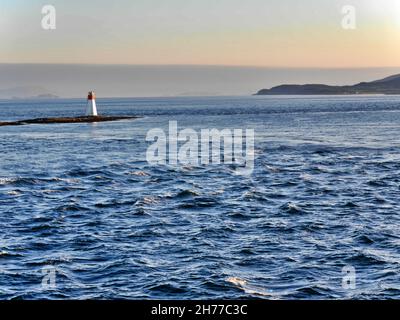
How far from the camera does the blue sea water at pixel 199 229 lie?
56.7 feet

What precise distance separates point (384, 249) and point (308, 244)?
259cm

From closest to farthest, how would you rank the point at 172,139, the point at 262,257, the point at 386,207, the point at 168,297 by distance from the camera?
the point at 168,297
the point at 262,257
the point at 386,207
the point at 172,139

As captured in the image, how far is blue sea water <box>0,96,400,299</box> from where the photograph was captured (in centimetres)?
1730

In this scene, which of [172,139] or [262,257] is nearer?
[262,257]

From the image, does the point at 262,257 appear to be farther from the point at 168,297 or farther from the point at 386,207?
the point at 386,207

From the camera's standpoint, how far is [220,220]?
26406 millimetres

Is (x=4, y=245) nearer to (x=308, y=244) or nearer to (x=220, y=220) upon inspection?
(x=220, y=220)

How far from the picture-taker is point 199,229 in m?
24.6

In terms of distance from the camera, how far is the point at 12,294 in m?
16.5

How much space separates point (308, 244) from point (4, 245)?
10.8 metres

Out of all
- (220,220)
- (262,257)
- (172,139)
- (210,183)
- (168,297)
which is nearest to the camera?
(168,297)
